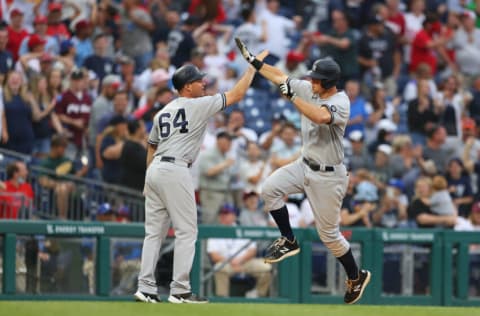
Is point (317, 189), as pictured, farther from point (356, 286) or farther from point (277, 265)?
point (277, 265)

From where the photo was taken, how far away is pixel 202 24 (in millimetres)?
19625

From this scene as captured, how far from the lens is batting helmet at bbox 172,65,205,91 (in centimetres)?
1118

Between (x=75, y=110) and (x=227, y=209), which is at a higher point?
(x=75, y=110)

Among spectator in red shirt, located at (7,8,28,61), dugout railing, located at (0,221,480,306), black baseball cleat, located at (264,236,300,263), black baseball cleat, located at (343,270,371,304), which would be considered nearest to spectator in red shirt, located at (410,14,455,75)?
dugout railing, located at (0,221,480,306)

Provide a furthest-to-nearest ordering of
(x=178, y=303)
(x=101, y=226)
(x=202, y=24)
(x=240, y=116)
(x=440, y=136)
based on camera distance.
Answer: (x=202, y=24) < (x=440, y=136) < (x=240, y=116) < (x=101, y=226) < (x=178, y=303)

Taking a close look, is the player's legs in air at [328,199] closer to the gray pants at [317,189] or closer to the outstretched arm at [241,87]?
the gray pants at [317,189]

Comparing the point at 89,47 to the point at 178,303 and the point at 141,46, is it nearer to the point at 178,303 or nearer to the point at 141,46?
the point at 141,46

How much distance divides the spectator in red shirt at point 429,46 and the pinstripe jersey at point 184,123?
9910 mm

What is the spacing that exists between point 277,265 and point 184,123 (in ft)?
13.0

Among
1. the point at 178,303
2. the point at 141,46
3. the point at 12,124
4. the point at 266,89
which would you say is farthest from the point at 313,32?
the point at 178,303

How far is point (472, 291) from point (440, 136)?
3610mm

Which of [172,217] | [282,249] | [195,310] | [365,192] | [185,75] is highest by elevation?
[185,75]

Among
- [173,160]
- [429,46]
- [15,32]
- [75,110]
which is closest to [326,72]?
[173,160]

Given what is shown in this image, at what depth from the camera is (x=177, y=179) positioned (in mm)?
11133
